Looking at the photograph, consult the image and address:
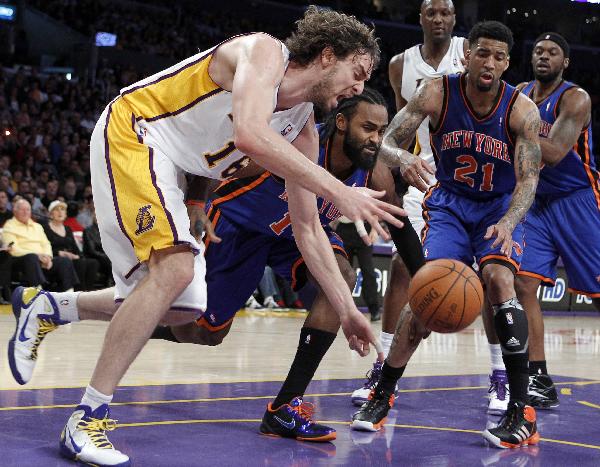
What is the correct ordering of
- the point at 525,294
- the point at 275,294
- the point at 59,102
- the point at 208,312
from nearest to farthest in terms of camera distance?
the point at 208,312 → the point at 525,294 → the point at 275,294 → the point at 59,102

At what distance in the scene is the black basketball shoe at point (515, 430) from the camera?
4156mm

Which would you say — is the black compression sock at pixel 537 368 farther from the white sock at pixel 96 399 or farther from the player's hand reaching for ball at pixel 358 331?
the white sock at pixel 96 399

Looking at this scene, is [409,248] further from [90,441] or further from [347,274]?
[90,441]

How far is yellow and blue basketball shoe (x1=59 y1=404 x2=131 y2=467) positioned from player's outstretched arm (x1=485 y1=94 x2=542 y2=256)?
2.02 m

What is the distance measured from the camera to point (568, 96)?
594cm

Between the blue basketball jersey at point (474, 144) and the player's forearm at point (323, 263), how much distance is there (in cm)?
144

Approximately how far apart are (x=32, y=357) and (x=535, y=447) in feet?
7.74

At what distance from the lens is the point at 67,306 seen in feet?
14.2

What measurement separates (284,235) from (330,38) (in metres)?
1.45

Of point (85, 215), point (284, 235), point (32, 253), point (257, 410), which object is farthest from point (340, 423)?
point (85, 215)

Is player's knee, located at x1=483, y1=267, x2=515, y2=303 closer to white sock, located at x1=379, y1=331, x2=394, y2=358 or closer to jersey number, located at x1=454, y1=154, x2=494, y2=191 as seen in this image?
jersey number, located at x1=454, y1=154, x2=494, y2=191

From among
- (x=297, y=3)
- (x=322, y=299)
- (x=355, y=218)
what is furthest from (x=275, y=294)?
(x=297, y=3)

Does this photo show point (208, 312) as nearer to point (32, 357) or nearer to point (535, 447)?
point (32, 357)

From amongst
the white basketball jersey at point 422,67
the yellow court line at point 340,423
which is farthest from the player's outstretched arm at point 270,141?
the white basketball jersey at point 422,67
